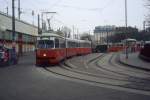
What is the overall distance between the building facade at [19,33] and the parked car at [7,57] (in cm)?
Answer: 1116

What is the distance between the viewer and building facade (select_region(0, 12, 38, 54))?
53.6 metres

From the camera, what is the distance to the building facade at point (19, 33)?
53603 mm

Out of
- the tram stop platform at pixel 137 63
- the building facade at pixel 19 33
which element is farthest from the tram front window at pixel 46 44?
the building facade at pixel 19 33

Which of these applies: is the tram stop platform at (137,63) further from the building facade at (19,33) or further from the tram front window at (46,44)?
the building facade at (19,33)

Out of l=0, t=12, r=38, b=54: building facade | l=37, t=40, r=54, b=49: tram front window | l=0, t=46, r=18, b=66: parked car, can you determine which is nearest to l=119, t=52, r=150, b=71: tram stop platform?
l=37, t=40, r=54, b=49: tram front window

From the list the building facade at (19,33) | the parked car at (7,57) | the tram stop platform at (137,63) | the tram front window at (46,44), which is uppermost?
the building facade at (19,33)

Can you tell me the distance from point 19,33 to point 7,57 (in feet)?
119

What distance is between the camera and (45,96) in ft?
38.4

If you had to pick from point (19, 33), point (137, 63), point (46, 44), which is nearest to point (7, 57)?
point (46, 44)

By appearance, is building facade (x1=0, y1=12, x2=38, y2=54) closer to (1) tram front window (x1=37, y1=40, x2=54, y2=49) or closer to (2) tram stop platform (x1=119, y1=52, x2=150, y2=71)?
(2) tram stop platform (x1=119, y1=52, x2=150, y2=71)

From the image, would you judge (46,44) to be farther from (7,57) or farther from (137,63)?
(137,63)

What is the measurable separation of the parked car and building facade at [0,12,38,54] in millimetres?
11165

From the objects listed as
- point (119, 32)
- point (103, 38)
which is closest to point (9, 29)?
point (119, 32)

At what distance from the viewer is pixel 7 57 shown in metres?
31.4
